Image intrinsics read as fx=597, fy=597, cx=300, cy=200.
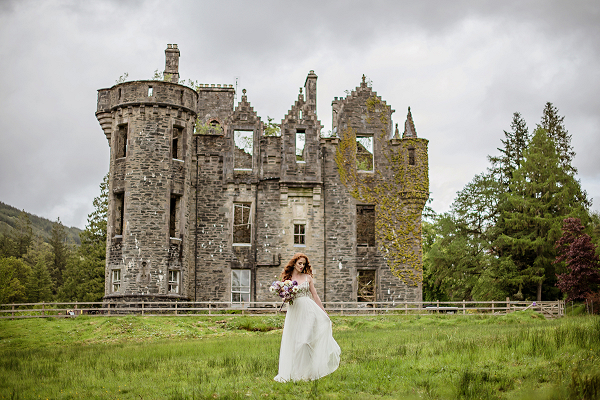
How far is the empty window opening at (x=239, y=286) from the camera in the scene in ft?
101

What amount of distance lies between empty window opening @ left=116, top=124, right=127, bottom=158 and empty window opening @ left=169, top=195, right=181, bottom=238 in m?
3.47

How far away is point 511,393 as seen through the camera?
8.98 metres

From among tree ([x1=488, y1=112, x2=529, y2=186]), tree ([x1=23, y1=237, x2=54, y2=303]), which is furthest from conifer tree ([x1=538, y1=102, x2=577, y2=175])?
tree ([x1=23, y1=237, x2=54, y2=303])

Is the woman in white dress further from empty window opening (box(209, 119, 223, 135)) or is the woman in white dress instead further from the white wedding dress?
empty window opening (box(209, 119, 223, 135))

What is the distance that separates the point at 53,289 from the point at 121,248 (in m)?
39.7

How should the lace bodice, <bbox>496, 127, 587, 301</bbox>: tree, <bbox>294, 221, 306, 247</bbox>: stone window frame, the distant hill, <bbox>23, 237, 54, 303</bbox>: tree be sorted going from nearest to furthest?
the lace bodice < <bbox>294, 221, 306, 247</bbox>: stone window frame < <bbox>496, 127, 587, 301</bbox>: tree < <bbox>23, 237, 54, 303</bbox>: tree < the distant hill

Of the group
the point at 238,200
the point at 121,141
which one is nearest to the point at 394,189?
the point at 238,200

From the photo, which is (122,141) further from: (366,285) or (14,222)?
(14,222)

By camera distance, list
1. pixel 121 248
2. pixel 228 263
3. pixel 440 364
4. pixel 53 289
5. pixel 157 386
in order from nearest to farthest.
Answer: pixel 157 386 < pixel 440 364 < pixel 121 248 < pixel 228 263 < pixel 53 289

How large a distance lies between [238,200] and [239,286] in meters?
4.49

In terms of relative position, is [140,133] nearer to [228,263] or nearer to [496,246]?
[228,263]

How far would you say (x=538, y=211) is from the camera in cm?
3622

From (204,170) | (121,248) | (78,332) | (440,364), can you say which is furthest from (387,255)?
(440,364)

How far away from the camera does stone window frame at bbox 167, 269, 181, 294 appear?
2920 cm
